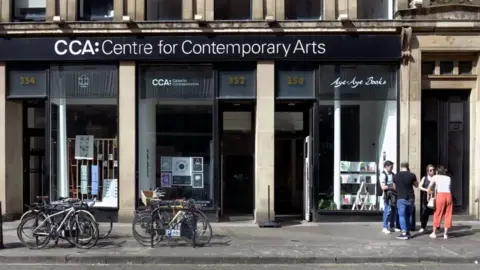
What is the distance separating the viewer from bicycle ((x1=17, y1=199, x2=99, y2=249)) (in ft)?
35.1

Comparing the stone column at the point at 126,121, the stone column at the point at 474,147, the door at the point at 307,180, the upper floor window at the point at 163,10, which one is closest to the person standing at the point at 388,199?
the door at the point at 307,180

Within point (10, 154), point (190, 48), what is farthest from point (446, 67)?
point (10, 154)

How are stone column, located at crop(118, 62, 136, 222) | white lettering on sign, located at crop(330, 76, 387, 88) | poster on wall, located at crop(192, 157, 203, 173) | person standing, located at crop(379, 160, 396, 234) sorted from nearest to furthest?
person standing, located at crop(379, 160, 396, 234), stone column, located at crop(118, 62, 136, 222), white lettering on sign, located at crop(330, 76, 387, 88), poster on wall, located at crop(192, 157, 203, 173)

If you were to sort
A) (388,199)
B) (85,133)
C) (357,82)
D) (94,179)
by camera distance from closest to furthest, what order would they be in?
(388,199)
(357,82)
(94,179)
(85,133)

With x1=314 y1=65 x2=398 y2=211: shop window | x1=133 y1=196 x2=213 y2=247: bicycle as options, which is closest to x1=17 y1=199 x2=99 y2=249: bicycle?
x1=133 y1=196 x2=213 y2=247: bicycle

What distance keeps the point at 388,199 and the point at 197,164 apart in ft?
16.9

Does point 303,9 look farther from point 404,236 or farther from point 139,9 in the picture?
point 404,236

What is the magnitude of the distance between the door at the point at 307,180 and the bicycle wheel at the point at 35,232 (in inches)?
270

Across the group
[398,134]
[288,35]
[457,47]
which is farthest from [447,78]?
[288,35]

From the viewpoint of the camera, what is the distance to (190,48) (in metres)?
14.2

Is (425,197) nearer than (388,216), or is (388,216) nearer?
(388,216)

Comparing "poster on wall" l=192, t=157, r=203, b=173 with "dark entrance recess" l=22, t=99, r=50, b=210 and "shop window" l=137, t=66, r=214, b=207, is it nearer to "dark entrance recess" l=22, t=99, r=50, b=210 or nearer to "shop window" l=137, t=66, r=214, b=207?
"shop window" l=137, t=66, r=214, b=207

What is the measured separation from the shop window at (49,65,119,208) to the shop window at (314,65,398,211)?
565 cm

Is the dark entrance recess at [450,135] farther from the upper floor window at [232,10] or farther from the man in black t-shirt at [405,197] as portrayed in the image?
the upper floor window at [232,10]
